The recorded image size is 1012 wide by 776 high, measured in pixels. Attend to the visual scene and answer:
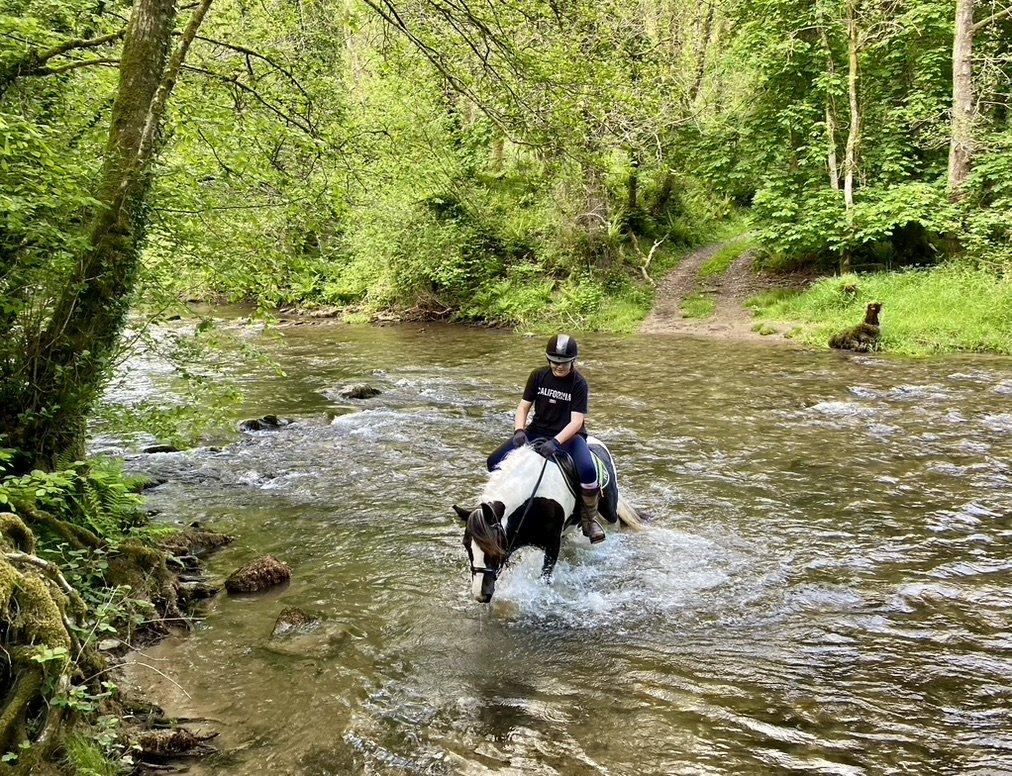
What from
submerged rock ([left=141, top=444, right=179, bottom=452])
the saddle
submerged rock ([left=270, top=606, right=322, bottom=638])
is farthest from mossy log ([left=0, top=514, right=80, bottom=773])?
submerged rock ([left=141, top=444, right=179, bottom=452])

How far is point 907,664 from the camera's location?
521cm

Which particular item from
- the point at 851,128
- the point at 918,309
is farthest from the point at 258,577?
the point at 851,128

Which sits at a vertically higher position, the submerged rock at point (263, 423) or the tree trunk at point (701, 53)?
the tree trunk at point (701, 53)

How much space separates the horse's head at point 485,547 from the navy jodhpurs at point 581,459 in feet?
4.41

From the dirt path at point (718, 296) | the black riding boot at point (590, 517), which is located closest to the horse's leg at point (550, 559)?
the black riding boot at point (590, 517)

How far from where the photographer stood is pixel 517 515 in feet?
20.4

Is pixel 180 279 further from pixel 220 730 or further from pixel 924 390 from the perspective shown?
pixel 924 390

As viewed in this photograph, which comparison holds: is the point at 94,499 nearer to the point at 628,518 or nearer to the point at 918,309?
the point at 628,518

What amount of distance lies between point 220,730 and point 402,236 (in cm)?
2775

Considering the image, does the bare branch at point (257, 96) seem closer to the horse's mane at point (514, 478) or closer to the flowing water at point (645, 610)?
the horse's mane at point (514, 478)

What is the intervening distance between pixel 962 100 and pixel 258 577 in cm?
2518

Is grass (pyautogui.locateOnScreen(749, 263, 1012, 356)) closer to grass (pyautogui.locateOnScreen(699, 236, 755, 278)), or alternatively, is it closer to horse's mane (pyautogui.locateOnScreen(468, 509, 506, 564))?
grass (pyautogui.locateOnScreen(699, 236, 755, 278))

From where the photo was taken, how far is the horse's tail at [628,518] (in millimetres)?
8156

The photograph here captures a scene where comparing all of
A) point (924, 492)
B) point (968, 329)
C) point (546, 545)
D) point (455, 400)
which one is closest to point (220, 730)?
point (546, 545)
